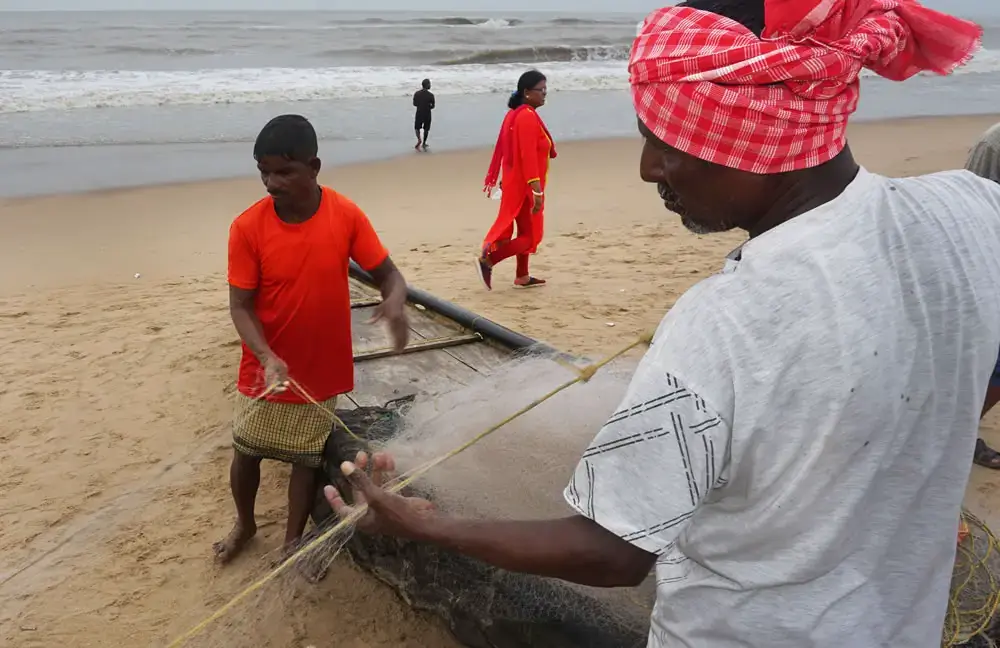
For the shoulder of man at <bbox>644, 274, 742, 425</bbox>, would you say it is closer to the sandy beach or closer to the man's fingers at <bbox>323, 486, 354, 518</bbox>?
the man's fingers at <bbox>323, 486, 354, 518</bbox>

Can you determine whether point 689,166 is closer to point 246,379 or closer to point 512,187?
point 246,379

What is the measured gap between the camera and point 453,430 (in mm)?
2830

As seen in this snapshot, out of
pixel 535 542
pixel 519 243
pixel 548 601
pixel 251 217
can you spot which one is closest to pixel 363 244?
pixel 251 217

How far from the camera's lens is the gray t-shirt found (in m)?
1.00

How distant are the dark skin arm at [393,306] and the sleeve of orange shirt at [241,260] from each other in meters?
0.47

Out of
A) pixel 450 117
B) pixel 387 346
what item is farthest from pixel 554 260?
pixel 450 117

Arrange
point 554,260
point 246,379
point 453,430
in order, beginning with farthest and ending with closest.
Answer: point 554,260 → point 246,379 → point 453,430

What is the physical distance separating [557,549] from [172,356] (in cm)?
476

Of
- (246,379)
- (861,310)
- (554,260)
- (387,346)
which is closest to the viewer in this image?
(861,310)

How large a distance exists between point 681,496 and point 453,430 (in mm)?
1836

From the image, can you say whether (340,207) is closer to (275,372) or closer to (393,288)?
(393,288)

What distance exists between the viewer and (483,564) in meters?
2.40

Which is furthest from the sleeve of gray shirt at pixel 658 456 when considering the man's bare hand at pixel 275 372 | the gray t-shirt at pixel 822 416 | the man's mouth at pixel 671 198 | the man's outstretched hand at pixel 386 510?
the man's bare hand at pixel 275 372

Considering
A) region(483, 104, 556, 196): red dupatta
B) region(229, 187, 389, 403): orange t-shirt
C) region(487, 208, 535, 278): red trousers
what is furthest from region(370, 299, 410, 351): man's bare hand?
region(487, 208, 535, 278): red trousers
